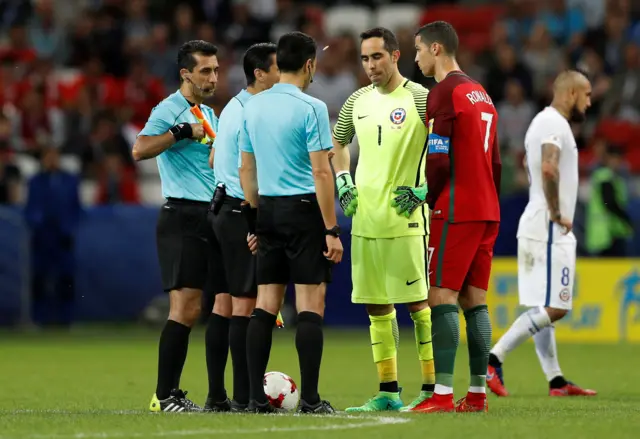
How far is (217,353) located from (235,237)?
86 centimetres

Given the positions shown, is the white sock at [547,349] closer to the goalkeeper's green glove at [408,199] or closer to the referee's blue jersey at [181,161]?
the goalkeeper's green glove at [408,199]

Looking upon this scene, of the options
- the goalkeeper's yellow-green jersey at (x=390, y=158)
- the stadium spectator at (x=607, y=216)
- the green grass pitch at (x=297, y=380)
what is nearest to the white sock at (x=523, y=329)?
the green grass pitch at (x=297, y=380)

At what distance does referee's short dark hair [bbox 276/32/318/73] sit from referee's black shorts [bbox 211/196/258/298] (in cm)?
108

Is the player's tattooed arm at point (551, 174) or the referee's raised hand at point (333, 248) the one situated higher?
the player's tattooed arm at point (551, 174)

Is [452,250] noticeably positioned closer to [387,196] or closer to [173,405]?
[387,196]

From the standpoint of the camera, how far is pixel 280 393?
9359mm

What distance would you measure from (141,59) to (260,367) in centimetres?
1567

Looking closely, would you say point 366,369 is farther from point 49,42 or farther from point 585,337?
point 49,42

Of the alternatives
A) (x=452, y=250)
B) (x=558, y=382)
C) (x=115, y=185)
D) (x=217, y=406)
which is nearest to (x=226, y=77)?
(x=115, y=185)

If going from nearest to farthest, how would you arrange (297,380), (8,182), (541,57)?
(297,380), (8,182), (541,57)

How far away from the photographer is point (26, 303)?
19.5 metres

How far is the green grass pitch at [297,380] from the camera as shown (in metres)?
7.93

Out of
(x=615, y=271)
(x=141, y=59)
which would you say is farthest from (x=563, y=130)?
(x=141, y=59)

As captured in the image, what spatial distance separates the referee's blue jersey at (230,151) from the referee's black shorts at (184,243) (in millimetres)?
226
